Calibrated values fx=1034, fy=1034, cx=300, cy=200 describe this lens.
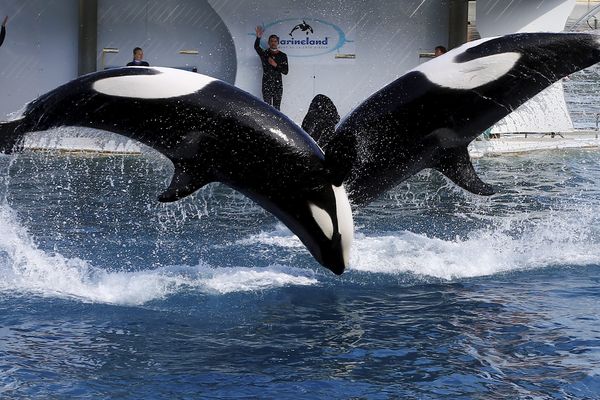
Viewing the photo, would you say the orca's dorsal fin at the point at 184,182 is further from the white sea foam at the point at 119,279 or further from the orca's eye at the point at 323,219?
the white sea foam at the point at 119,279

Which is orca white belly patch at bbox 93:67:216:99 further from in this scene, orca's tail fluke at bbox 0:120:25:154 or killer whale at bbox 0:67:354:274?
orca's tail fluke at bbox 0:120:25:154

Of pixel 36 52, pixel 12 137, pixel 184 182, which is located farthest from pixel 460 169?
pixel 36 52

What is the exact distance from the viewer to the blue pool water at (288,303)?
6.20m

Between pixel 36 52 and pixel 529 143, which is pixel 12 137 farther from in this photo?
pixel 529 143

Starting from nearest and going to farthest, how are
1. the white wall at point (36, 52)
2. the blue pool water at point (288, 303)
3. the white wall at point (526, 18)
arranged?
the blue pool water at point (288, 303) → the white wall at point (36, 52) → the white wall at point (526, 18)

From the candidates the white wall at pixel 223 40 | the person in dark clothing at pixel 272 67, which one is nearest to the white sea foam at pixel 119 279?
the person in dark clothing at pixel 272 67

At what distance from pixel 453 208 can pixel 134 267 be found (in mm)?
5074

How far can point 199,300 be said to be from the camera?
804 centimetres

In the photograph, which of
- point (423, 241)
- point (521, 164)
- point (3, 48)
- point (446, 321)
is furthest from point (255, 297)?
point (3, 48)

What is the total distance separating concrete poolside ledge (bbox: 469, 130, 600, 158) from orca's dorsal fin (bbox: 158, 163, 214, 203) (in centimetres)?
1065

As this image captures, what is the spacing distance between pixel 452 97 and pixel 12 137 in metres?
3.31

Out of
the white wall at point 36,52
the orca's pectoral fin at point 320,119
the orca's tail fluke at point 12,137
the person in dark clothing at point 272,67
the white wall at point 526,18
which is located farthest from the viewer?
the white wall at point 526,18

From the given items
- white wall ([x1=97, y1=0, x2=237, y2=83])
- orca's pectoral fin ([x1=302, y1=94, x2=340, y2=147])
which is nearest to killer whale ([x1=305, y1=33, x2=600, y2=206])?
orca's pectoral fin ([x1=302, y1=94, x2=340, y2=147])

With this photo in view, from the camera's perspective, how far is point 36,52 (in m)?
19.6
